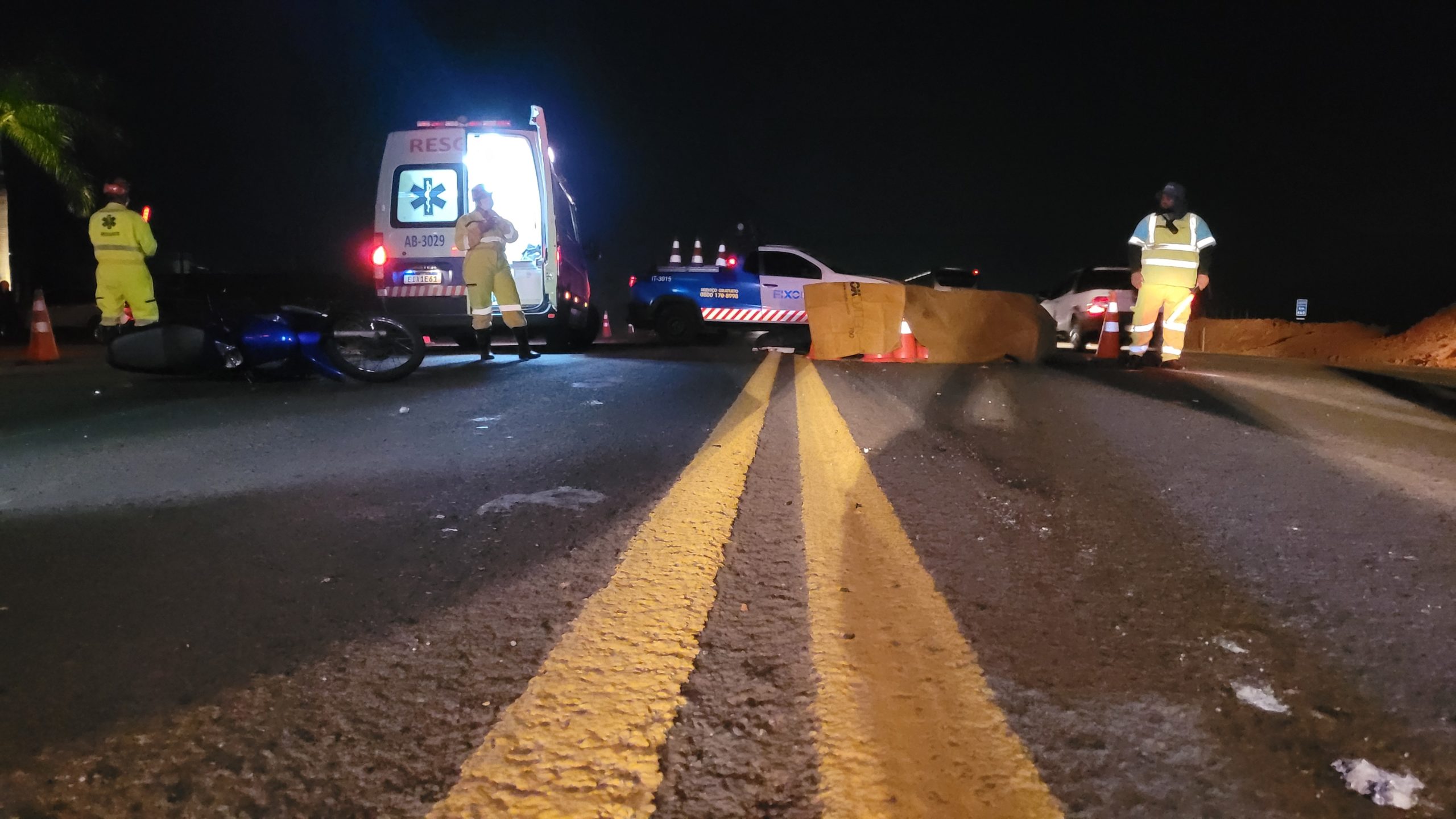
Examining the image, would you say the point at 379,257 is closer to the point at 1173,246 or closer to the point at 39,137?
the point at 1173,246

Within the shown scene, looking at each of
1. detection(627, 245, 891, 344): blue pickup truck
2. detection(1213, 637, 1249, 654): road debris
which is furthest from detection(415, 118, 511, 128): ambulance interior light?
detection(1213, 637, 1249, 654): road debris

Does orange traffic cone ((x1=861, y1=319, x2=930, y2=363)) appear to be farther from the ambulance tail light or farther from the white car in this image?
the white car

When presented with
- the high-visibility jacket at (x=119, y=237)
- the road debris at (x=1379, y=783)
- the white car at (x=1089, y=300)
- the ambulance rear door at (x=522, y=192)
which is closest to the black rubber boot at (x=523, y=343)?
the ambulance rear door at (x=522, y=192)

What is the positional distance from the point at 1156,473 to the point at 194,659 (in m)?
3.75

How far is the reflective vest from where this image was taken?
877cm

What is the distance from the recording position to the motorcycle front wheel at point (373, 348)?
22.4 ft

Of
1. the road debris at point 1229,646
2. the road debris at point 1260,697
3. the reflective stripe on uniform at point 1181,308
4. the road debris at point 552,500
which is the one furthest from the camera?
the reflective stripe on uniform at point 1181,308

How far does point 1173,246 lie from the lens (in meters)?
8.78

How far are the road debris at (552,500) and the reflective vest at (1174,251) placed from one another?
7.57 metres

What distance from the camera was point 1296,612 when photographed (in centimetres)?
230

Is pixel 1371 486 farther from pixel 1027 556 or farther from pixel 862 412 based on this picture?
pixel 862 412

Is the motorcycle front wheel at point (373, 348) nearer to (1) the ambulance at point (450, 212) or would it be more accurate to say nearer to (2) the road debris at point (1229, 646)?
(1) the ambulance at point (450, 212)

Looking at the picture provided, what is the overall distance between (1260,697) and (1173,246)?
8053mm

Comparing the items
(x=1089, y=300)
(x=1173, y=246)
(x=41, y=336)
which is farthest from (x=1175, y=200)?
(x=41, y=336)
